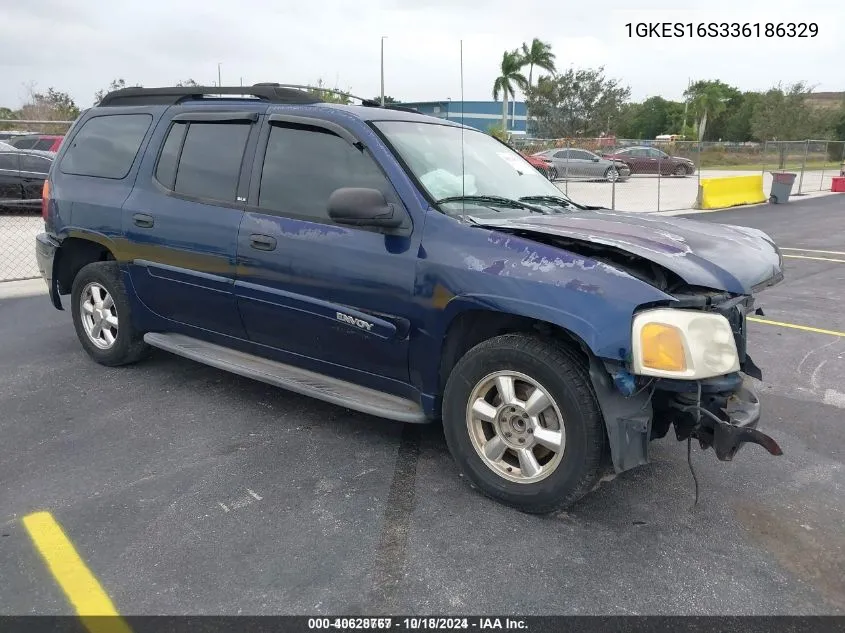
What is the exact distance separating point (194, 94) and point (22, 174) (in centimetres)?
1194

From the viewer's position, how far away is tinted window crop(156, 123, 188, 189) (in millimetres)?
4488

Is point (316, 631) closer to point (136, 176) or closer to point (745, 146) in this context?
point (136, 176)

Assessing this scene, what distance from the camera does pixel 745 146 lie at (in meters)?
33.8

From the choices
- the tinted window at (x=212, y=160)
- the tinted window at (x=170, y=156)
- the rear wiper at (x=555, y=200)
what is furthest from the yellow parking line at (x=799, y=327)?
the tinted window at (x=170, y=156)

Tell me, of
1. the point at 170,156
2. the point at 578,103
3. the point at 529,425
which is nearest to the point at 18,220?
the point at 170,156

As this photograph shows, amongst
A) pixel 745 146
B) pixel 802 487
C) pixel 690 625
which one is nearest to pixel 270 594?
pixel 690 625

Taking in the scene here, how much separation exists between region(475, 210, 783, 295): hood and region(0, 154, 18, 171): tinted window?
14.2 m

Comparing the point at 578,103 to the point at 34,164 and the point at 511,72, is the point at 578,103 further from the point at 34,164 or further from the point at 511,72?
the point at 34,164

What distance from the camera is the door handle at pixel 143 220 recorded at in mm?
4486

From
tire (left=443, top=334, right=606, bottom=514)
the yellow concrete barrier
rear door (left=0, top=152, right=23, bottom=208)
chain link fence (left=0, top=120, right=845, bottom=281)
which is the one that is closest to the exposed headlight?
tire (left=443, top=334, right=606, bottom=514)

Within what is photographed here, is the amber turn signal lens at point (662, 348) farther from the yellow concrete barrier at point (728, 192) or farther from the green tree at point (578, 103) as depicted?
the green tree at point (578, 103)

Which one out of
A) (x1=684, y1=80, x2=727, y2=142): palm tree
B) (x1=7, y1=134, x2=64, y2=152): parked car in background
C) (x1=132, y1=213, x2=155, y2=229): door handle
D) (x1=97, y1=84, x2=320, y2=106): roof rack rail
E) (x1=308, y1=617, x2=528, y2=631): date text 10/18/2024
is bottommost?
(x1=308, y1=617, x2=528, y2=631): date text 10/18/2024

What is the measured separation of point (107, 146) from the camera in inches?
195

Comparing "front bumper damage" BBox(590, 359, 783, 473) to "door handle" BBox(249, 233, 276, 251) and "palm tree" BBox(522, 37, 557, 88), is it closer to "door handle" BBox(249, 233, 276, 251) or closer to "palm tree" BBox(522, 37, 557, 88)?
"door handle" BBox(249, 233, 276, 251)
